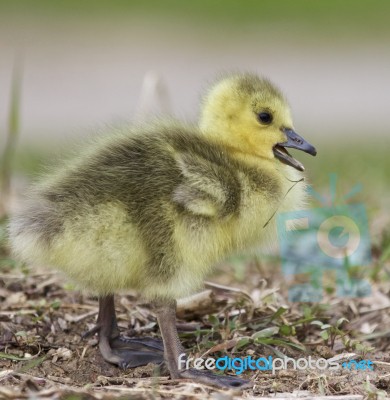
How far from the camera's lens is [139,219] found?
290 centimetres

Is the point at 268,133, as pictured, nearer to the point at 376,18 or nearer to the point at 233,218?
the point at 233,218

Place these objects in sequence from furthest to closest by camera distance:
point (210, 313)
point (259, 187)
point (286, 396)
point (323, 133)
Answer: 1. point (323, 133)
2. point (210, 313)
3. point (259, 187)
4. point (286, 396)

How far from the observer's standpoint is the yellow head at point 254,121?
10.6 feet

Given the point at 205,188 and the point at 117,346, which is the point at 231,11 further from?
the point at 205,188

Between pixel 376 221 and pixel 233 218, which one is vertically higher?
pixel 233 218

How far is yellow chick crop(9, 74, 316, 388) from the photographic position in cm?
288

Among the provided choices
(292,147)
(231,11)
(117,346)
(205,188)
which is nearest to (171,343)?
(117,346)

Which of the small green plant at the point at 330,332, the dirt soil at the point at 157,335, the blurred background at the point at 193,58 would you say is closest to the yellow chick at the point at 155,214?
the dirt soil at the point at 157,335

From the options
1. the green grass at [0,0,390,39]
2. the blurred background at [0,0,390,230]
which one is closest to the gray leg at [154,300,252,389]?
the blurred background at [0,0,390,230]

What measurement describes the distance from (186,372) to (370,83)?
11.3 metres

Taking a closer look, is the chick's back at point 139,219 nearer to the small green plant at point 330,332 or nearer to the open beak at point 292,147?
the open beak at point 292,147

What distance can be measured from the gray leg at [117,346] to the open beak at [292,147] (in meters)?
0.75

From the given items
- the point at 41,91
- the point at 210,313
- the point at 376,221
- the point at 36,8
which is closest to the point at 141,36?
the point at 36,8

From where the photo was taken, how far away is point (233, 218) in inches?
117
